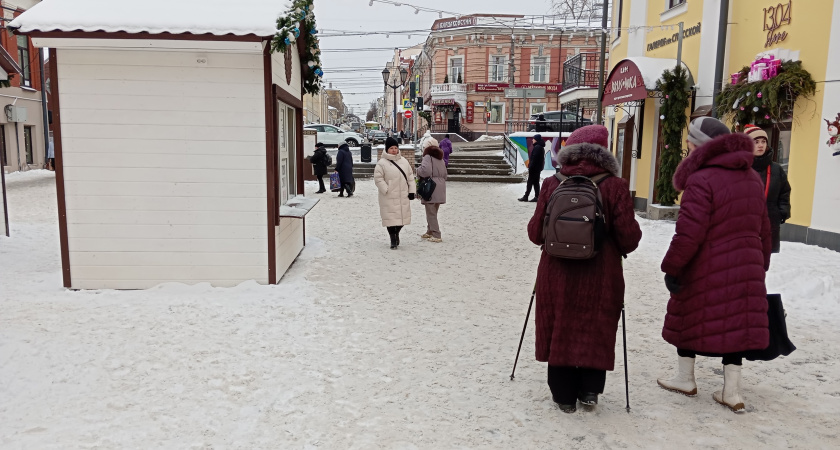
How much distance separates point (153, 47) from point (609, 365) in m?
4.87

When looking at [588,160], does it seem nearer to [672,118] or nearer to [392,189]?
[392,189]

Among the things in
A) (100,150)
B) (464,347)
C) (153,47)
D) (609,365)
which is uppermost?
(153,47)

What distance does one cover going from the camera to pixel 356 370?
164 inches

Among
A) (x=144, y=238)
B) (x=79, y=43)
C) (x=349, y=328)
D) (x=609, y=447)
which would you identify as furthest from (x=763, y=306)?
(x=79, y=43)

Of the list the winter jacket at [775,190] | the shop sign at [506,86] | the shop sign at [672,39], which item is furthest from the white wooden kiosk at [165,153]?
the shop sign at [506,86]

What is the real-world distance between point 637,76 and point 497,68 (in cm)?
3267

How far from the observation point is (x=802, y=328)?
16.5 ft

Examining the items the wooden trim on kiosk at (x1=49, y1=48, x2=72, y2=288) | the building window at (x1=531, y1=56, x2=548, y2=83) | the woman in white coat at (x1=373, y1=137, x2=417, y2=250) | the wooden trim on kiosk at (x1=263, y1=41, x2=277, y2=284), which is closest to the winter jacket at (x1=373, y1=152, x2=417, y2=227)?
the woman in white coat at (x1=373, y1=137, x2=417, y2=250)

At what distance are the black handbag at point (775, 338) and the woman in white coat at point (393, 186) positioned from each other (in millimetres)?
5617

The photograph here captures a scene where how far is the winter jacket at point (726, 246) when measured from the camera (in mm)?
3223

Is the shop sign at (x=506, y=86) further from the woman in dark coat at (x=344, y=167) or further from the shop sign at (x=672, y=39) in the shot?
the shop sign at (x=672, y=39)

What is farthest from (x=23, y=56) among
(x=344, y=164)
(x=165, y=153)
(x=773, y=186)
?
(x=773, y=186)

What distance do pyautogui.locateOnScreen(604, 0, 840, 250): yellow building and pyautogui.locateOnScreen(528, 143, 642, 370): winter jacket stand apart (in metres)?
5.36

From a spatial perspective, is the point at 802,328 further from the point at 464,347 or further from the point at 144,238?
the point at 144,238
